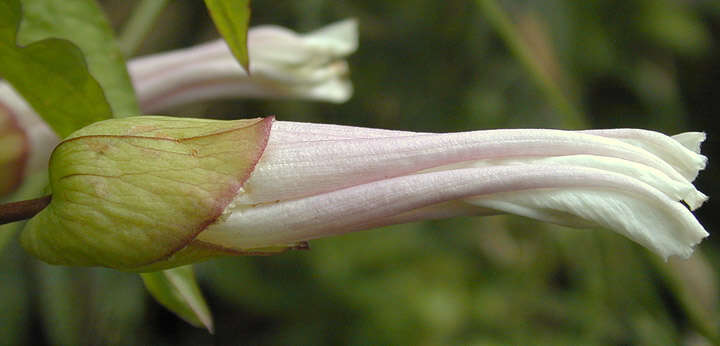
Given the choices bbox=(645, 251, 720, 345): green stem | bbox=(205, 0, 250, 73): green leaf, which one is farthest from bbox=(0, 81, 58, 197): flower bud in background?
bbox=(645, 251, 720, 345): green stem

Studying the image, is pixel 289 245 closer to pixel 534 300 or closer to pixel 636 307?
pixel 636 307

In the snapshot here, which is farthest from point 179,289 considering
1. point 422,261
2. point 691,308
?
point 422,261

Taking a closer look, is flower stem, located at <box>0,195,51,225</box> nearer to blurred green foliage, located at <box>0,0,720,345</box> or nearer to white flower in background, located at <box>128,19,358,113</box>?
white flower in background, located at <box>128,19,358,113</box>

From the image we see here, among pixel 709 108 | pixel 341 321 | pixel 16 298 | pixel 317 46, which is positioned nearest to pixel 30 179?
pixel 317 46

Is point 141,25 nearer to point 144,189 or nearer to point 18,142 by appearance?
point 18,142

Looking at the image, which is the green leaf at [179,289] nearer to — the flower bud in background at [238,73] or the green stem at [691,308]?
the flower bud in background at [238,73]

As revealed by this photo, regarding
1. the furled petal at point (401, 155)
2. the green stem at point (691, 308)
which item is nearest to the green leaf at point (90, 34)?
the furled petal at point (401, 155)
